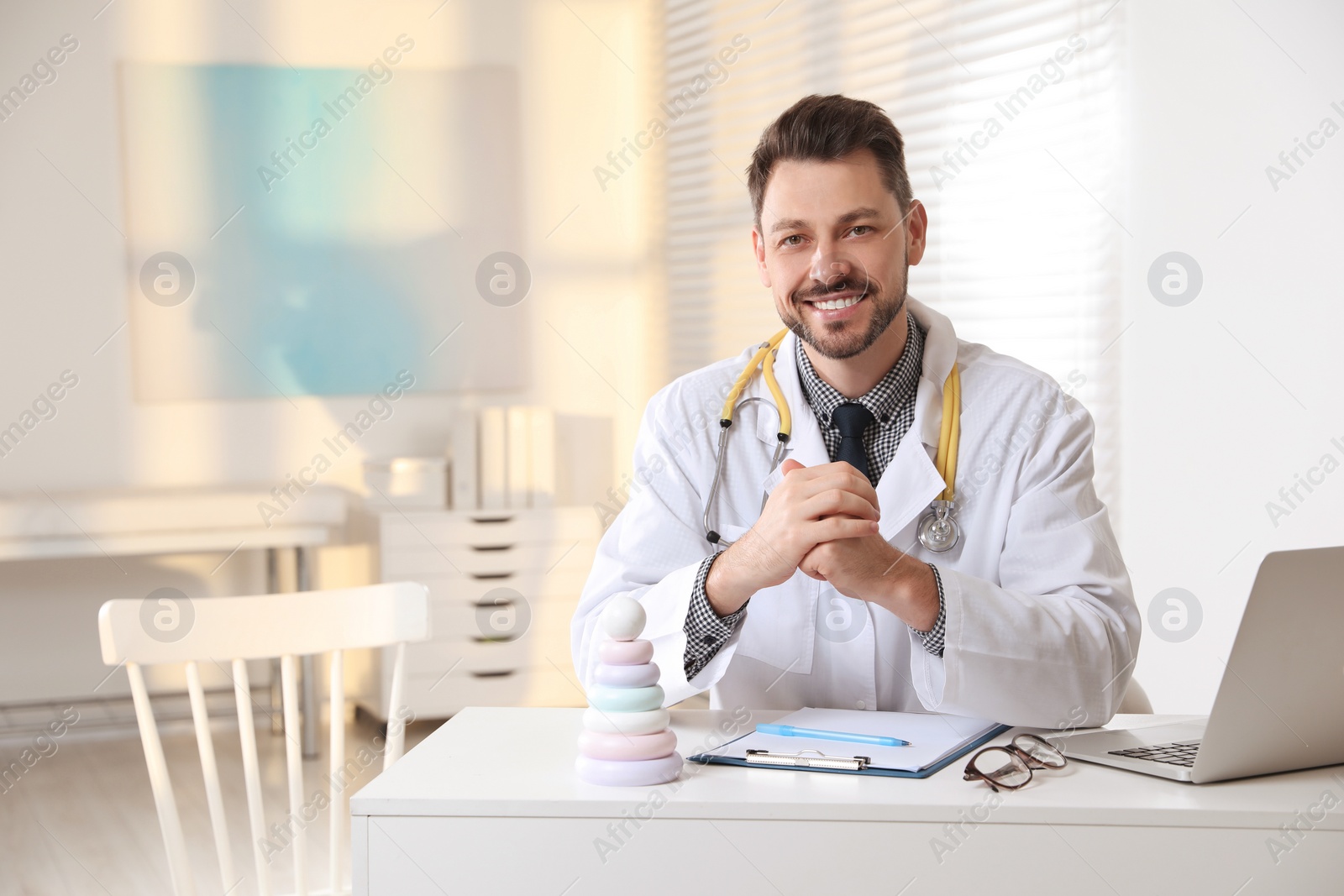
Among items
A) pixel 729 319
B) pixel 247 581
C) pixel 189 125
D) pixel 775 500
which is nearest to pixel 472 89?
pixel 189 125

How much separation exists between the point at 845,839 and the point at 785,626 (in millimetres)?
613

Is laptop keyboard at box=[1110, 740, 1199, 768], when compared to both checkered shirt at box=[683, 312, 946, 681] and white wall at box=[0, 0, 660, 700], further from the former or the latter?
white wall at box=[0, 0, 660, 700]

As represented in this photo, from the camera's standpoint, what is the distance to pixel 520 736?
1.26 m

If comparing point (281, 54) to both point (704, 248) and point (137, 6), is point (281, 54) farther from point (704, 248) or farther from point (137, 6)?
point (704, 248)

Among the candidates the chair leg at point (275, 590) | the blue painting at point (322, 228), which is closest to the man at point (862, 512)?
the chair leg at point (275, 590)

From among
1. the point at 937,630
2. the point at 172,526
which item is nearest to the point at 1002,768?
the point at 937,630

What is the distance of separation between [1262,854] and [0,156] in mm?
4243

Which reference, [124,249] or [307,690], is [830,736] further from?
[124,249]

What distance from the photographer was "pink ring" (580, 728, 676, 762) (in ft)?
3.55

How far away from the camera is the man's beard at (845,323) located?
160cm

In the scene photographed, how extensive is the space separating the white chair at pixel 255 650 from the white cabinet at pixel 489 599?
7.02ft

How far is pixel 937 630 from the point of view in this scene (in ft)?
4.36

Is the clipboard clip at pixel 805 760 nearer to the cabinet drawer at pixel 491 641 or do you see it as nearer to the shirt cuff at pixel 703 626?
the shirt cuff at pixel 703 626

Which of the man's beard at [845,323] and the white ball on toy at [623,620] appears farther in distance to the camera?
the man's beard at [845,323]
